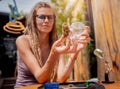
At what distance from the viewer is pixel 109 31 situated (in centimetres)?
244

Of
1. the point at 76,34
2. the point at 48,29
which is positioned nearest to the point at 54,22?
the point at 48,29

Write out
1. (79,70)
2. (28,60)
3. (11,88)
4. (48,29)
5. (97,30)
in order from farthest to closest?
(11,88) < (79,70) < (97,30) < (48,29) < (28,60)

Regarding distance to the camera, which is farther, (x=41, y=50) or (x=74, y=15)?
(x=74, y=15)

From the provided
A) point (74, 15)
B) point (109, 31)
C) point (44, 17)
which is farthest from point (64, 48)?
point (74, 15)

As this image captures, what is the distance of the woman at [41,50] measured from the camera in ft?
5.10

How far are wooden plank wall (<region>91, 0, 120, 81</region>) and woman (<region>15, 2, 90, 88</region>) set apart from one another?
676 millimetres

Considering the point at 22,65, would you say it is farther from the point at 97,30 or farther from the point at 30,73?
the point at 97,30

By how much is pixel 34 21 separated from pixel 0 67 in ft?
13.7

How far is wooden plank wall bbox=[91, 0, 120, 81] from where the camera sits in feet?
7.36

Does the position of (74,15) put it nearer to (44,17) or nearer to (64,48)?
(44,17)

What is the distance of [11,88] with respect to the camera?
551 cm

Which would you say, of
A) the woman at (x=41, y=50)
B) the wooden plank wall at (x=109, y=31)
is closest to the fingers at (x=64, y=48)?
the woman at (x=41, y=50)

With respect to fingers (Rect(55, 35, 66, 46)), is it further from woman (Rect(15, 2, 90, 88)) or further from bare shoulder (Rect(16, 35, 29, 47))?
bare shoulder (Rect(16, 35, 29, 47))

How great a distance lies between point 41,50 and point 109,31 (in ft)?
3.14
